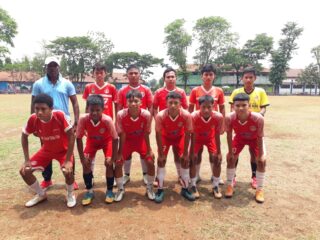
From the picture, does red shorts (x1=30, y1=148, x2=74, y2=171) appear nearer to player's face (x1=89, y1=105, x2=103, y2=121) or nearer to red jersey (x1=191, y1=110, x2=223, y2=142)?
player's face (x1=89, y1=105, x2=103, y2=121)

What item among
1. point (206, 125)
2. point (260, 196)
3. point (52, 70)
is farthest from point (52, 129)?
point (260, 196)

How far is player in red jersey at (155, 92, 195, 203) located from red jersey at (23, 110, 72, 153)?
1641 millimetres

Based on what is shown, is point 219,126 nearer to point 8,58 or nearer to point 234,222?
point 234,222

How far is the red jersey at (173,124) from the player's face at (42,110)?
1854 millimetres

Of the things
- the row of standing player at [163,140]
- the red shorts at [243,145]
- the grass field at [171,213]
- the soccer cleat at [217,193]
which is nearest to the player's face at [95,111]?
the row of standing player at [163,140]

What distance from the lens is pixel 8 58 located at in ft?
133

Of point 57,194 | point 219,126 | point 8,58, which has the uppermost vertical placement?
point 8,58

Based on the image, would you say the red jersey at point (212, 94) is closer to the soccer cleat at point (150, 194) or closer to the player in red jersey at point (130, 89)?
the player in red jersey at point (130, 89)

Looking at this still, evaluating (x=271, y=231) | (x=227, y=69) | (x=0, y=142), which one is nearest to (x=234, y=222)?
(x=271, y=231)

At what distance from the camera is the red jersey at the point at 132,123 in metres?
4.75

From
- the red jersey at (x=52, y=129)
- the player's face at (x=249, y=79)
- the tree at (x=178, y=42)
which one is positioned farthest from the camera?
the tree at (x=178, y=42)

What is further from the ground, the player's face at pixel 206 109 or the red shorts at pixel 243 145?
the player's face at pixel 206 109

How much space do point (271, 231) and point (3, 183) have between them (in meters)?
4.98

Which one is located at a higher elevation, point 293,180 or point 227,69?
point 227,69
